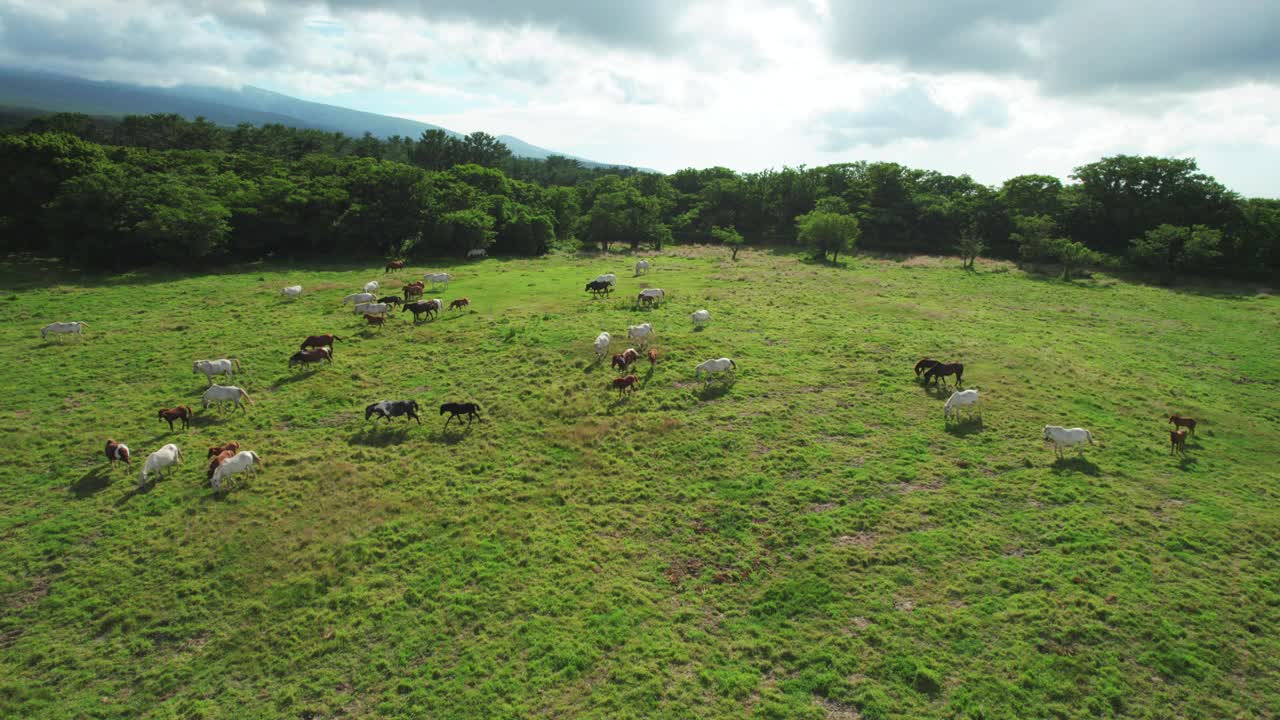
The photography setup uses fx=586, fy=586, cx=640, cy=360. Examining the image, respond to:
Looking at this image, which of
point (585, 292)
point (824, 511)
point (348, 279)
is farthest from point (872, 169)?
point (824, 511)

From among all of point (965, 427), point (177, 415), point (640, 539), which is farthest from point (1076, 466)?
point (177, 415)

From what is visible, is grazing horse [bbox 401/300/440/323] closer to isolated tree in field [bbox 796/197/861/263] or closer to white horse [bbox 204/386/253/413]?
white horse [bbox 204/386/253/413]

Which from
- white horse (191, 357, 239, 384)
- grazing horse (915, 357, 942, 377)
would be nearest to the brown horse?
white horse (191, 357, 239, 384)

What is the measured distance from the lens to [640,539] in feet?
46.6

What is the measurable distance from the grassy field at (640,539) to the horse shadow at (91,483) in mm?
70

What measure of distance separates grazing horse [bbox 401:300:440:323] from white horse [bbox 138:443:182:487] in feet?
47.5

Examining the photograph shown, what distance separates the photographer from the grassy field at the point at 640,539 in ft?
34.0

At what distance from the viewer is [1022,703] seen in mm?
9883

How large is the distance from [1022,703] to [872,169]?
256 ft

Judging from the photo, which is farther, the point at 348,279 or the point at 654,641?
the point at 348,279

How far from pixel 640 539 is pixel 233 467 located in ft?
37.0

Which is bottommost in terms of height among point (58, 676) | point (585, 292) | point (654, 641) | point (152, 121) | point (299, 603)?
point (58, 676)

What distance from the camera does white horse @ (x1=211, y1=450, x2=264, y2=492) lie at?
15.6 meters

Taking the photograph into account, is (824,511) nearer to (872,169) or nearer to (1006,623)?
(1006,623)
